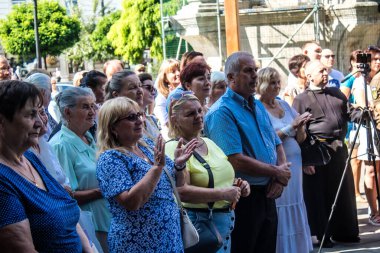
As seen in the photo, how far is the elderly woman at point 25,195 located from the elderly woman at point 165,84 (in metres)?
4.83

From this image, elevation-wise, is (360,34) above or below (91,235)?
above

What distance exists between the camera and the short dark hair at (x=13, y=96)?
3.60m

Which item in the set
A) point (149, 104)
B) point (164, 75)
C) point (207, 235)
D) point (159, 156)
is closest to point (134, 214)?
point (159, 156)

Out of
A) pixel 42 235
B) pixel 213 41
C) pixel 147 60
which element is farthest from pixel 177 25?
pixel 147 60

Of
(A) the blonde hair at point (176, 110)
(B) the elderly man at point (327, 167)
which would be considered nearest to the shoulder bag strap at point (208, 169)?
(A) the blonde hair at point (176, 110)

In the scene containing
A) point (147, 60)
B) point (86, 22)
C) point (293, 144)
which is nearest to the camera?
point (293, 144)

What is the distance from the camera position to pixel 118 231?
14.9 feet

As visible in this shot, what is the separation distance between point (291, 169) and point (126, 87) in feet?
6.37

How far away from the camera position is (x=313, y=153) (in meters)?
7.74

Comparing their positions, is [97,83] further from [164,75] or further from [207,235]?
[207,235]

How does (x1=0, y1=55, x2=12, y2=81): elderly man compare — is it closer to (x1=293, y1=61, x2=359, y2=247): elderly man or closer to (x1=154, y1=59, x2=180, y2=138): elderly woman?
(x1=154, y1=59, x2=180, y2=138): elderly woman

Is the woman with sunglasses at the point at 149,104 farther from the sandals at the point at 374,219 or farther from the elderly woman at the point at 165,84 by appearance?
the sandals at the point at 374,219

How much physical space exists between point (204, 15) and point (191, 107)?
9.44m

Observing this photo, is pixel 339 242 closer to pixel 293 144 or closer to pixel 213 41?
pixel 293 144
